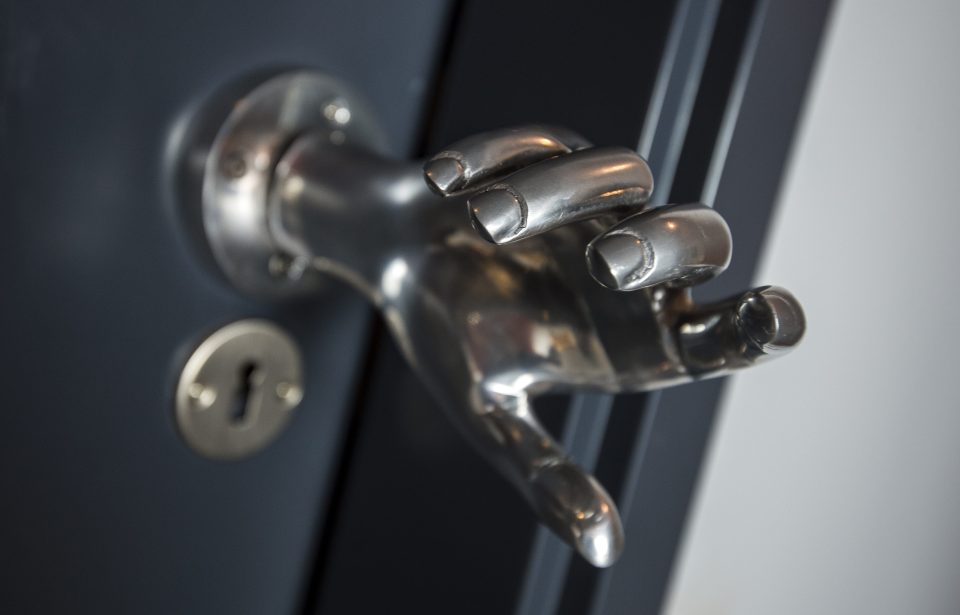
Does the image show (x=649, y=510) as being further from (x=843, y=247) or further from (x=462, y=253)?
(x=843, y=247)

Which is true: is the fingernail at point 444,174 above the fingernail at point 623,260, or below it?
above

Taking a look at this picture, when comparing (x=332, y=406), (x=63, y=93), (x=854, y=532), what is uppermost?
(x=63, y=93)

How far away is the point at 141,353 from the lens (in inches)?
12.1

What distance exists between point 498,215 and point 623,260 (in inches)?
1.1

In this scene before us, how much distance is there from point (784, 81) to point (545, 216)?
7.3 inches

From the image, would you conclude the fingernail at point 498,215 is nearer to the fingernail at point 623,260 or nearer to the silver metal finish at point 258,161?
the fingernail at point 623,260

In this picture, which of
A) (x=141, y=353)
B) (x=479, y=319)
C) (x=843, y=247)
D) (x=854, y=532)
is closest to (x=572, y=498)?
(x=479, y=319)

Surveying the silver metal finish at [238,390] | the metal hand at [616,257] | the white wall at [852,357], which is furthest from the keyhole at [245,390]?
the white wall at [852,357]

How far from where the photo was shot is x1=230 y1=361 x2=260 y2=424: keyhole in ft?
1.12

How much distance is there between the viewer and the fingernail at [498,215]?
199 mm

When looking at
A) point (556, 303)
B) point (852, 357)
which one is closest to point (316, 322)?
point (556, 303)

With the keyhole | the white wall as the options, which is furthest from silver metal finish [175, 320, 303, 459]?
the white wall

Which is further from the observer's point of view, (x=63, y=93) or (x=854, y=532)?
(x=854, y=532)

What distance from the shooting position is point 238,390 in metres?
0.34
